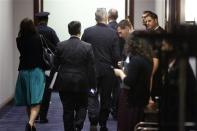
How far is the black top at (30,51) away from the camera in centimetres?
611

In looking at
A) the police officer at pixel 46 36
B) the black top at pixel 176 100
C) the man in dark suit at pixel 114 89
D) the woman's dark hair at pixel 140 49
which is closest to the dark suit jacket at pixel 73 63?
the woman's dark hair at pixel 140 49

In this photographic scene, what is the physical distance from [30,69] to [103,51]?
3.09 ft

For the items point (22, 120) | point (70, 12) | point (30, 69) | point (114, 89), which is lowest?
point (22, 120)

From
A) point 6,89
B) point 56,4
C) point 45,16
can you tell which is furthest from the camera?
point 56,4

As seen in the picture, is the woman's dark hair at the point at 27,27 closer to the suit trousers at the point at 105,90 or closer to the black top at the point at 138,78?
the suit trousers at the point at 105,90

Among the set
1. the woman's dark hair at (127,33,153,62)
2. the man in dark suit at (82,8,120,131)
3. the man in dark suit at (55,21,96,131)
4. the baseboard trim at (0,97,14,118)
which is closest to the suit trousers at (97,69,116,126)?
the man in dark suit at (82,8,120,131)

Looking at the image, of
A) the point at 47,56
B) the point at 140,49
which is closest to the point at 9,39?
the point at 47,56

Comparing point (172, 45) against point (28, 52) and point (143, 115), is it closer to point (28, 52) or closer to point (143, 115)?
point (143, 115)

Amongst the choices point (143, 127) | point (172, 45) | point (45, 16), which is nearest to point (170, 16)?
point (45, 16)

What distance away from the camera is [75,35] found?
574 cm

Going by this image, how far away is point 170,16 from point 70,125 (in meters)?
2.83

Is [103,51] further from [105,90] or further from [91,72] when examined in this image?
[91,72]

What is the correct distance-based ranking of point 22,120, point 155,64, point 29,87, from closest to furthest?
1. point 155,64
2. point 29,87
3. point 22,120

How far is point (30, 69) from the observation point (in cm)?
Answer: 617
